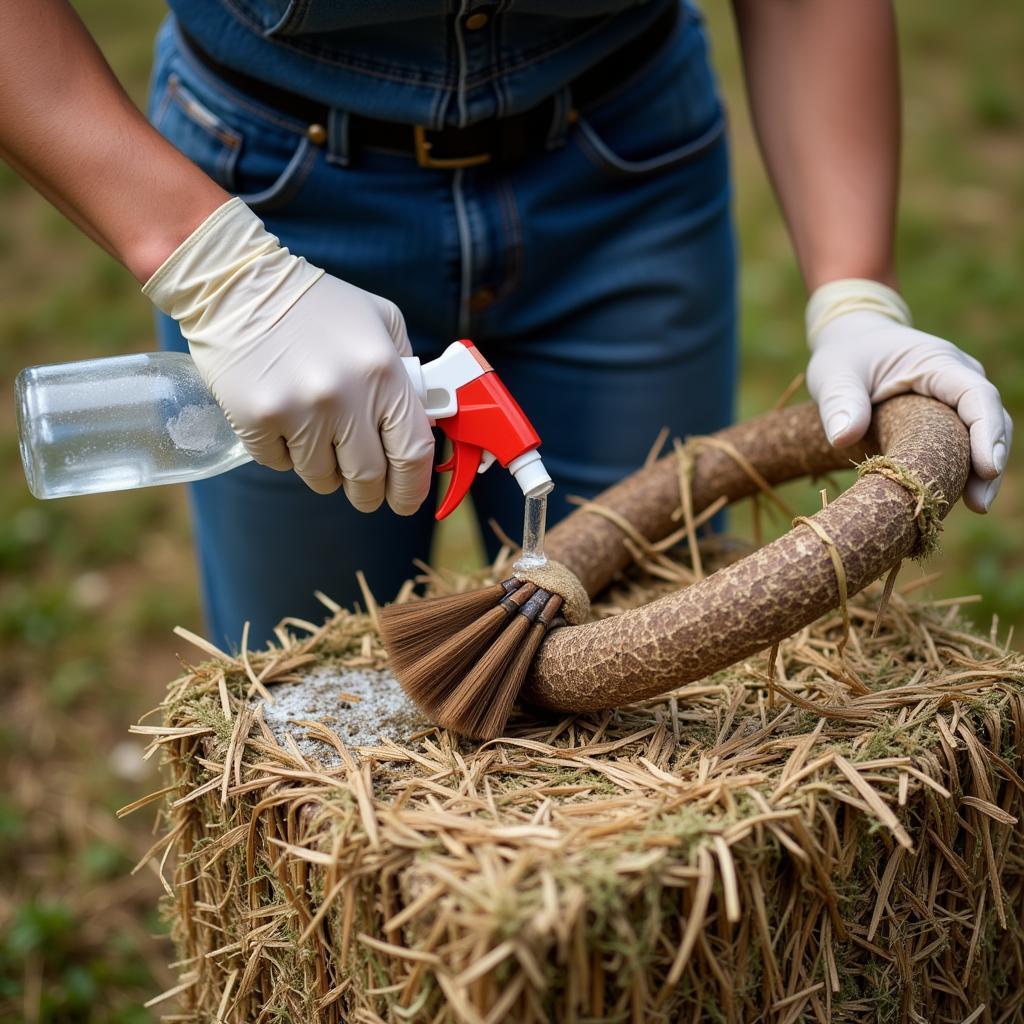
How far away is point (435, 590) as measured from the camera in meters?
1.36

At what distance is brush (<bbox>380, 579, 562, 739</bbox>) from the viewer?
1011mm

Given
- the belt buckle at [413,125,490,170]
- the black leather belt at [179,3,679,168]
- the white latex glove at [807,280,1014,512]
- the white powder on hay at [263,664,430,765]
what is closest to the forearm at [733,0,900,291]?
the white latex glove at [807,280,1014,512]

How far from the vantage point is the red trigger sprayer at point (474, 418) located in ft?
3.42

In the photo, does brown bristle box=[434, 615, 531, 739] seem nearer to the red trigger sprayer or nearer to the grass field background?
the red trigger sprayer

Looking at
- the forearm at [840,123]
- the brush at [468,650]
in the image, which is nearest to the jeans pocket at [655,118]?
the forearm at [840,123]

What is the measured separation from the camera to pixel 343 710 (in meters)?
1.10

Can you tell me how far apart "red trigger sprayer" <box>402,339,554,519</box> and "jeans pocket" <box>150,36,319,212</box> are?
14.7 inches

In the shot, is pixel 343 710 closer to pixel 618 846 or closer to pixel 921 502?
pixel 618 846

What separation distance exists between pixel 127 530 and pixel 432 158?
203 cm

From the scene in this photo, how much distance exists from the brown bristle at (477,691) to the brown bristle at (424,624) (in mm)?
42

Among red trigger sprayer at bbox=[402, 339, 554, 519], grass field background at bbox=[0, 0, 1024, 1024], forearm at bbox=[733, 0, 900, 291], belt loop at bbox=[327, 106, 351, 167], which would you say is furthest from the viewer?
grass field background at bbox=[0, 0, 1024, 1024]

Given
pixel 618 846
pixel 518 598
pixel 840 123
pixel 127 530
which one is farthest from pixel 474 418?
pixel 127 530

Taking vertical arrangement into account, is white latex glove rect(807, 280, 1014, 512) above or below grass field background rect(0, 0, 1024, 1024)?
above

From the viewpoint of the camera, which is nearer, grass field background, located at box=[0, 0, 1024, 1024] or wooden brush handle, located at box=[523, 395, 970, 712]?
wooden brush handle, located at box=[523, 395, 970, 712]
